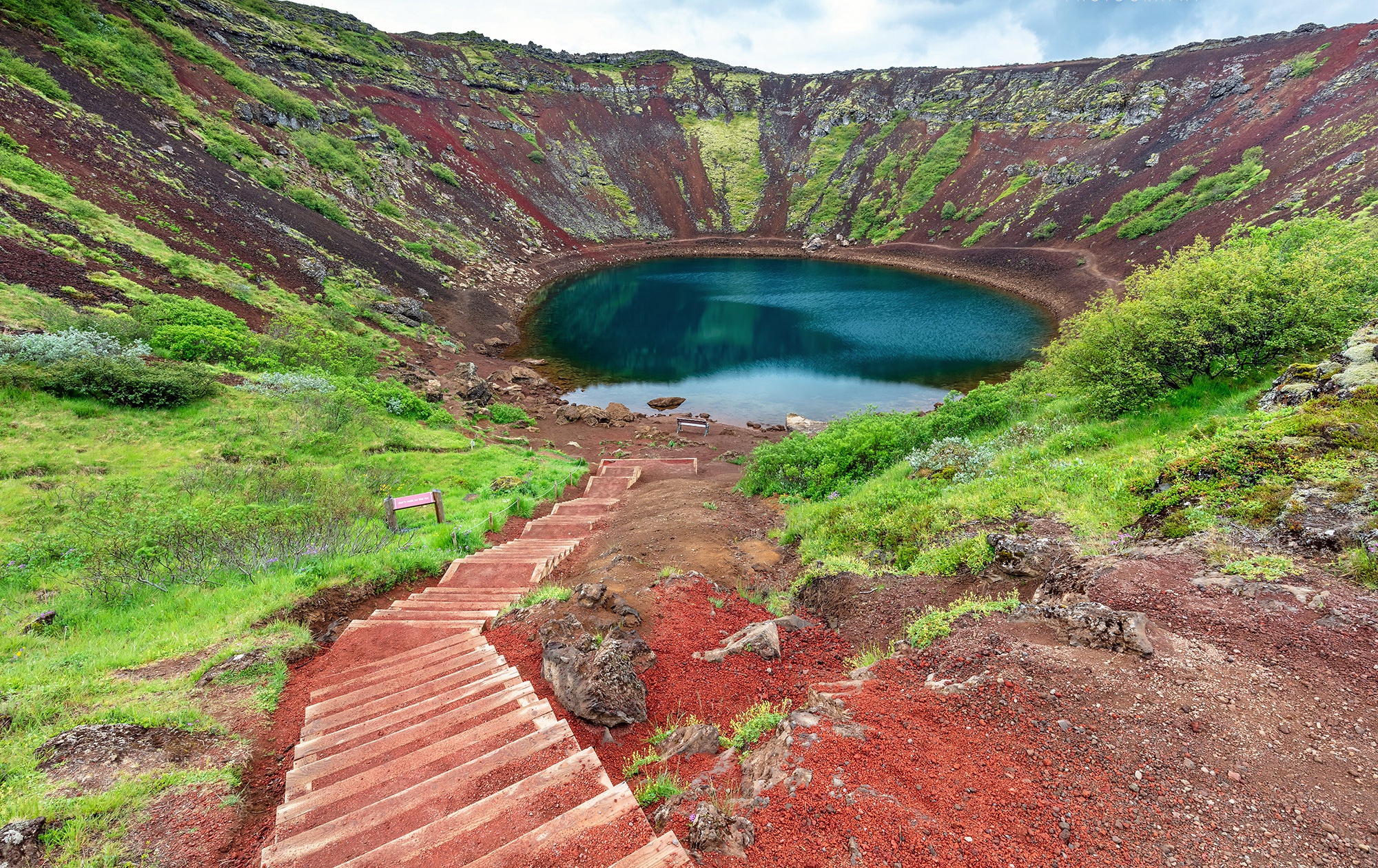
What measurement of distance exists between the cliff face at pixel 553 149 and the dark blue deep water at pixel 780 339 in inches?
348

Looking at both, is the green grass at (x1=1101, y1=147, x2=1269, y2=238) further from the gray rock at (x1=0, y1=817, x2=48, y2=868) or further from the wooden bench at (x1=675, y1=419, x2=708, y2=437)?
the gray rock at (x1=0, y1=817, x2=48, y2=868)

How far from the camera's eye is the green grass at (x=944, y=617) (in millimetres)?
5402

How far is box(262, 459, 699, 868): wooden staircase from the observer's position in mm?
3006

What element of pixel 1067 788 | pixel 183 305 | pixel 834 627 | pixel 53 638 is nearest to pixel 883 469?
pixel 834 627

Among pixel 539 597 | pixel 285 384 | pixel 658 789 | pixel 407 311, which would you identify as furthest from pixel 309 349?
pixel 658 789

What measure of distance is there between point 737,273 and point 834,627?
60.4m

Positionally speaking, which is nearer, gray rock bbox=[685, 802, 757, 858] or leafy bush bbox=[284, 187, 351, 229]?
gray rock bbox=[685, 802, 757, 858]

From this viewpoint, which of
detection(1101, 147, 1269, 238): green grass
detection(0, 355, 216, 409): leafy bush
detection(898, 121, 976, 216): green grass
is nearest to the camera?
detection(0, 355, 216, 409): leafy bush

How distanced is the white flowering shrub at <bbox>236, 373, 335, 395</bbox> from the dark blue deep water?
544 inches

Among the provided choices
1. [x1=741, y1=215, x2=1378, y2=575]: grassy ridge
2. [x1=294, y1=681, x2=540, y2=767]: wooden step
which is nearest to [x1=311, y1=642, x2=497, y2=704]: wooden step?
[x1=294, y1=681, x2=540, y2=767]: wooden step

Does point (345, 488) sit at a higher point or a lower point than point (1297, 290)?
lower

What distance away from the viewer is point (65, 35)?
32.6m

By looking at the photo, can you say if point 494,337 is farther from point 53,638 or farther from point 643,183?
point 643,183

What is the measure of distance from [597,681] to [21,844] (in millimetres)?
3654
